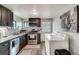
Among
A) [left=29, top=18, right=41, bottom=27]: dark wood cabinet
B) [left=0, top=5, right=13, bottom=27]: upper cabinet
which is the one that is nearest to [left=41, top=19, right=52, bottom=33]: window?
[left=29, top=18, right=41, bottom=27]: dark wood cabinet

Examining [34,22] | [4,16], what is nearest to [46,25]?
[34,22]

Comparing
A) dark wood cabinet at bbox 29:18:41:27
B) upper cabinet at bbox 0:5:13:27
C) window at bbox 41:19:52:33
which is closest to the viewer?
upper cabinet at bbox 0:5:13:27

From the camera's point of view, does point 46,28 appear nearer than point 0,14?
No

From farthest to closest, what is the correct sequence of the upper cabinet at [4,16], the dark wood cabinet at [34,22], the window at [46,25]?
the window at [46,25]
the dark wood cabinet at [34,22]
the upper cabinet at [4,16]

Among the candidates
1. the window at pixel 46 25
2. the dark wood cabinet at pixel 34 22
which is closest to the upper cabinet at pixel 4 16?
the dark wood cabinet at pixel 34 22

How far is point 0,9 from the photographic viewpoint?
360cm

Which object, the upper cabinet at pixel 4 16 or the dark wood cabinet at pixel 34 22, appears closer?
the upper cabinet at pixel 4 16

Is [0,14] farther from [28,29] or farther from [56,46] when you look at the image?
[28,29]

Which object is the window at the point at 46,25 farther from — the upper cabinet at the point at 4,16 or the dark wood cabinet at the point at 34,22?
the upper cabinet at the point at 4,16

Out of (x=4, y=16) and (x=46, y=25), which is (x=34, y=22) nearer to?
(x=46, y=25)

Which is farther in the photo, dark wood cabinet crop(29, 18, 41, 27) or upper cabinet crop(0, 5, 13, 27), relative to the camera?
dark wood cabinet crop(29, 18, 41, 27)

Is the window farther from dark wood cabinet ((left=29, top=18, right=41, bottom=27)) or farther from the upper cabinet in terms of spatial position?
the upper cabinet
